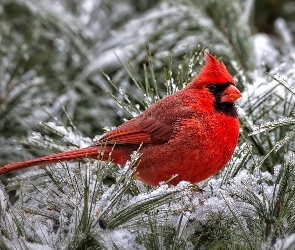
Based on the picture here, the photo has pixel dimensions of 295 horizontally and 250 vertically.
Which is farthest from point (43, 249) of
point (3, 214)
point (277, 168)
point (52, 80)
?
point (52, 80)

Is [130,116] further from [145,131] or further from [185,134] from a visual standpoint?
[185,134]

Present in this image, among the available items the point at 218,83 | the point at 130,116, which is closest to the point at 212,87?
the point at 218,83

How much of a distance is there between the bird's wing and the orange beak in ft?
0.75

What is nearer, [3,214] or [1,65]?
[3,214]

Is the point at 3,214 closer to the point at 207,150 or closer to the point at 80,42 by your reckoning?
the point at 207,150

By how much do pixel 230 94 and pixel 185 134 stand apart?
0.71 ft

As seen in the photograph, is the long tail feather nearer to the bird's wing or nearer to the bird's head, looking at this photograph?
the bird's wing

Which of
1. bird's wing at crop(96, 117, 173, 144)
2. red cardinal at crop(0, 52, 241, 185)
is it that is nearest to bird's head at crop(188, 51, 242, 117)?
red cardinal at crop(0, 52, 241, 185)

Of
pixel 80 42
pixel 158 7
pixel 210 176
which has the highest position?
pixel 158 7

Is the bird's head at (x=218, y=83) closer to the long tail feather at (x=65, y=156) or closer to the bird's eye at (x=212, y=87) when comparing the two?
the bird's eye at (x=212, y=87)

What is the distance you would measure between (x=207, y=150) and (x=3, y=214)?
87 centimetres

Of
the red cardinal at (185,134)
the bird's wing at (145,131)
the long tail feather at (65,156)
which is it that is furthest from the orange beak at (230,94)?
the long tail feather at (65,156)

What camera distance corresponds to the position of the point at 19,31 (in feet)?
12.3

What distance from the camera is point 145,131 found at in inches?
90.9
